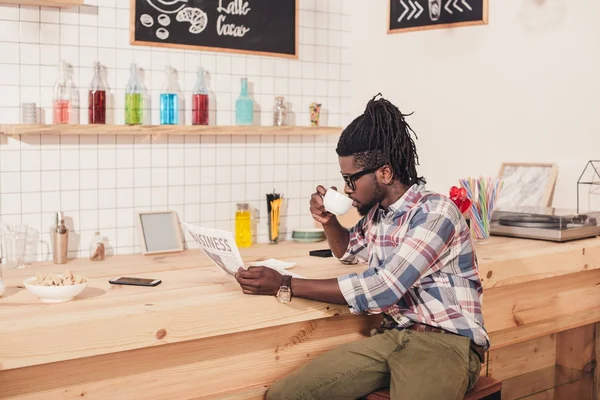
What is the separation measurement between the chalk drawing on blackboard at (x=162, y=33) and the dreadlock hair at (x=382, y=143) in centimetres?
134

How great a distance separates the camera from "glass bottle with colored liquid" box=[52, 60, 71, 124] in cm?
307

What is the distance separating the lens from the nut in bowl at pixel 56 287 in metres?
2.15

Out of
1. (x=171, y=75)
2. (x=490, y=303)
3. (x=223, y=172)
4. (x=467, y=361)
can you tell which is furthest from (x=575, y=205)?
(x=171, y=75)

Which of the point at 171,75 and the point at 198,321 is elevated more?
the point at 171,75

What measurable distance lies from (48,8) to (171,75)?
1.96ft

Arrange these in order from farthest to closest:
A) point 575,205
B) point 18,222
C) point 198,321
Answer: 1. point 575,205
2. point 18,222
3. point 198,321

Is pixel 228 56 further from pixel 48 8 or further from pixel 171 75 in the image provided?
pixel 48 8

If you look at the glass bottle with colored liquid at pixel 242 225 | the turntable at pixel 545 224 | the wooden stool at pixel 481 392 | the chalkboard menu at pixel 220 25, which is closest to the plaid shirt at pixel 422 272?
the wooden stool at pixel 481 392

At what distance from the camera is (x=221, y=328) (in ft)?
7.27

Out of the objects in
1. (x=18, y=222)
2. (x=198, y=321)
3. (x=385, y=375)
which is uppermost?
(x=18, y=222)

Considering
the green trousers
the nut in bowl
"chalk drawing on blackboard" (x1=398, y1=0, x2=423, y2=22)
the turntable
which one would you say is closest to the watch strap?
the green trousers

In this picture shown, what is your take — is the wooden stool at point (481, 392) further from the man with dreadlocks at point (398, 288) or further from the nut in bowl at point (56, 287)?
the nut in bowl at point (56, 287)

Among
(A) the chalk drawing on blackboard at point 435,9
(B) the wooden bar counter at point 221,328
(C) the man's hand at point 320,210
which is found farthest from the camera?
(A) the chalk drawing on blackboard at point 435,9

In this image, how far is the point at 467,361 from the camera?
2236 millimetres
